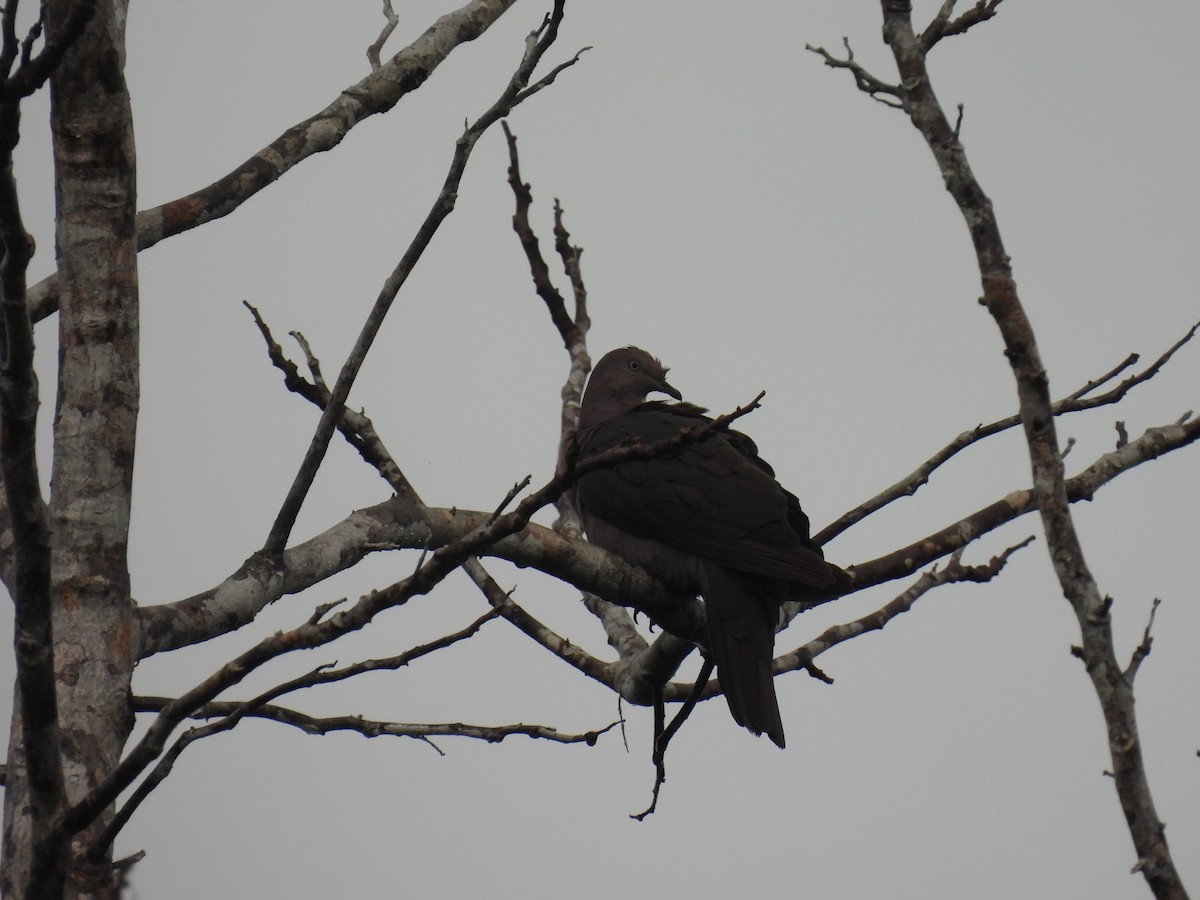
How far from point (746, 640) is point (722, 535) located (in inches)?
18.2

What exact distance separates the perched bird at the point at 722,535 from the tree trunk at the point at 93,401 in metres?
2.02

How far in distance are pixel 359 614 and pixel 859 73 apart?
6.92 feet

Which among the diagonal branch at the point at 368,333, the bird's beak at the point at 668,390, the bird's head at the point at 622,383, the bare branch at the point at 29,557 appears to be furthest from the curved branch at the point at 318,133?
the bird's beak at the point at 668,390

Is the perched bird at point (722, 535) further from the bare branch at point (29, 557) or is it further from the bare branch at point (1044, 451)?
the bare branch at point (29, 557)

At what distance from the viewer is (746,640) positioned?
4094 millimetres

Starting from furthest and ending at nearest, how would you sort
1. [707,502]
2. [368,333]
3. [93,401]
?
[707,502] < [368,333] < [93,401]

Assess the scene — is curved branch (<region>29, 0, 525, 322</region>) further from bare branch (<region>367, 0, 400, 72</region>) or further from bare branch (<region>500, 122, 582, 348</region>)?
bare branch (<region>500, 122, 582, 348</region>)

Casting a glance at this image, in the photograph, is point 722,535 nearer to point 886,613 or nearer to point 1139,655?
point 886,613

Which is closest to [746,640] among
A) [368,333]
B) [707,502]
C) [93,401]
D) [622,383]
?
[707,502]

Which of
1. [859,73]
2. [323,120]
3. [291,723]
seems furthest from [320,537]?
[859,73]

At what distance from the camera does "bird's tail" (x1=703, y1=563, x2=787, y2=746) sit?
387 cm

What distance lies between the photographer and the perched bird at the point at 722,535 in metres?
3.98

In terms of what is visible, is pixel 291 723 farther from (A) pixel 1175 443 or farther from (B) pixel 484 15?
(A) pixel 1175 443

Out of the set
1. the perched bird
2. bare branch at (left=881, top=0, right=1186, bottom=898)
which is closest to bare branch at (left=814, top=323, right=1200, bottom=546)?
the perched bird
